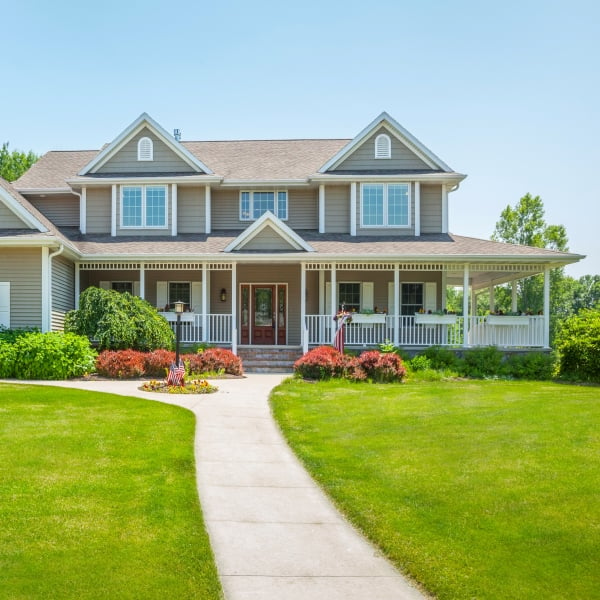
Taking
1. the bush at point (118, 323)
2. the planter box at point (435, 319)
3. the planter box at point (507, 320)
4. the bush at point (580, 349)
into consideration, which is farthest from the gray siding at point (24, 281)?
the bush at point (580, 349)

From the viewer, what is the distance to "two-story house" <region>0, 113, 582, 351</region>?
2000 cm

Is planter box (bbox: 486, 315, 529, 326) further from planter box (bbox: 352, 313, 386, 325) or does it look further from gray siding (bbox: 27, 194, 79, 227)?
gray siding (bbox: 27, 194, 79, 227)

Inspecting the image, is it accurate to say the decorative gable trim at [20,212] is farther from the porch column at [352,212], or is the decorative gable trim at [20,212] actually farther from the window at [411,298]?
the window at [411,298]

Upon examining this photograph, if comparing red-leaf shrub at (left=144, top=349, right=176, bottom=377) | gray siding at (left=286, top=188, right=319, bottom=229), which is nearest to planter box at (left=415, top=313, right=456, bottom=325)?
gray siding at (left=286, top=188, right=319, bottom=229)

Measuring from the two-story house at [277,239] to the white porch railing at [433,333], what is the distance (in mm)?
44

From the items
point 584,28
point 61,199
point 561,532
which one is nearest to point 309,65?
point 584,28

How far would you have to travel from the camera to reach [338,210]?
74.3 feet

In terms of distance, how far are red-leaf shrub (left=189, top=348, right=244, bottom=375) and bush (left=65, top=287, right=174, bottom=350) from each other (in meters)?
1.17

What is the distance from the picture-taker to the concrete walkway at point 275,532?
170 inches

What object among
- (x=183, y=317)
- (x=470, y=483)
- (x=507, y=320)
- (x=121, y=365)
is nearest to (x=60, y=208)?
(x=183, y=317)

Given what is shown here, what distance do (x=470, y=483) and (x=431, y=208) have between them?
17.0 metres

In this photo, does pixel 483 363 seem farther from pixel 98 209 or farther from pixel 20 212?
pixel 20 212

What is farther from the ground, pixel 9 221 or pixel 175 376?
pixel 9 221

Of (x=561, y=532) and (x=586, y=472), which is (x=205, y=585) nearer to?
(x=561, y=532)
